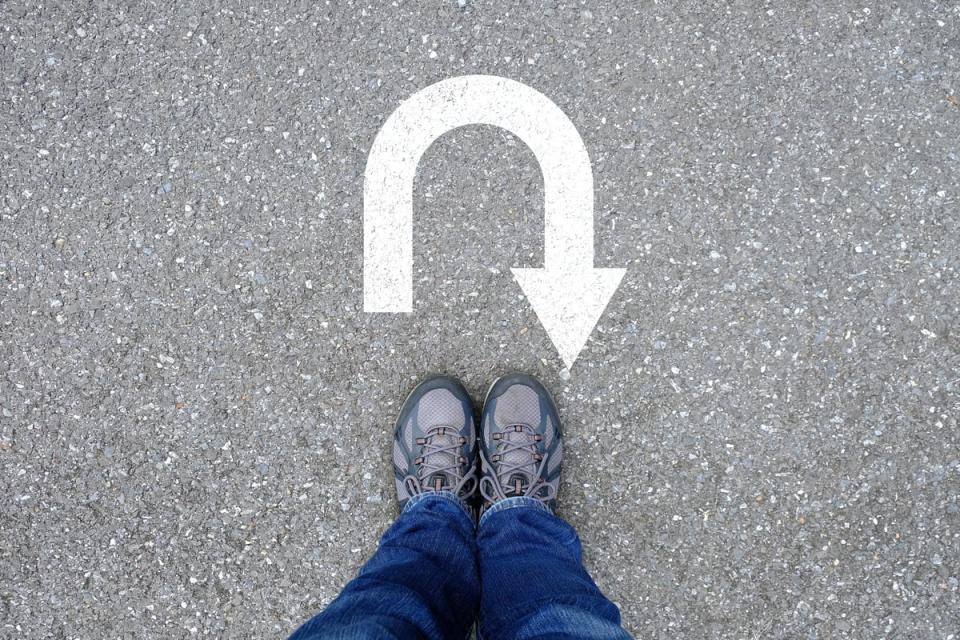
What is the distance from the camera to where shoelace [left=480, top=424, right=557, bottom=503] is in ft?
7.46

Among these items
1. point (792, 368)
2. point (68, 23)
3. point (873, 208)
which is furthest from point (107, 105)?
point (873, 208)

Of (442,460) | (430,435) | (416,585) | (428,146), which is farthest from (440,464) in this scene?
(428,146)

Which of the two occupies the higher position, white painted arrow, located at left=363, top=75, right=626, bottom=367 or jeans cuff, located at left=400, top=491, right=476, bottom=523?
white painted arrow, located at left=363, top=75, right=626, bottom=367

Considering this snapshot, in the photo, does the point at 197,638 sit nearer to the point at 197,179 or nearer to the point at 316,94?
the point at 197,179

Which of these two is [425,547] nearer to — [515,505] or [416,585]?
[416,585]

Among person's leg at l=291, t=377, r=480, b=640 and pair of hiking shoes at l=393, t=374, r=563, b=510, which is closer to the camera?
person's leg at l=291, t=377, r=480, b=640

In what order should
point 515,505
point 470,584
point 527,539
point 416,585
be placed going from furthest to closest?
point 515,505, point 527,539, point 470,584, point 416,585

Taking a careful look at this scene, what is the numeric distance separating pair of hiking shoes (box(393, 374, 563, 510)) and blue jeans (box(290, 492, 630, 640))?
0.26 feet

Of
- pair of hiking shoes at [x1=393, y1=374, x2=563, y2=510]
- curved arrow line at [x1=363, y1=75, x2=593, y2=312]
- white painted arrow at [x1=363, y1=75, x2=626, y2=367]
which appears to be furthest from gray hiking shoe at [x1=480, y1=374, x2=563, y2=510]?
curved arrow line at [x1=363, y1=75, x2=593, y2=312]

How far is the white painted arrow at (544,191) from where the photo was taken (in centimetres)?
227

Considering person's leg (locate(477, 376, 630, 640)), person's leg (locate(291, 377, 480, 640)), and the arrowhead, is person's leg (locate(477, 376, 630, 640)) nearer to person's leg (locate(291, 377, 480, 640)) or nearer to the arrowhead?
person's leg (locate(291, 377, 480, 640))

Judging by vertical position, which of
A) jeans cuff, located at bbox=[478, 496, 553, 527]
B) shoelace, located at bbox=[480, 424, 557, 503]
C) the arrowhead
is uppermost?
the arrowhead

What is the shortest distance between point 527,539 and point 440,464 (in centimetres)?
44

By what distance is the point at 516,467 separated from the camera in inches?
90.6
